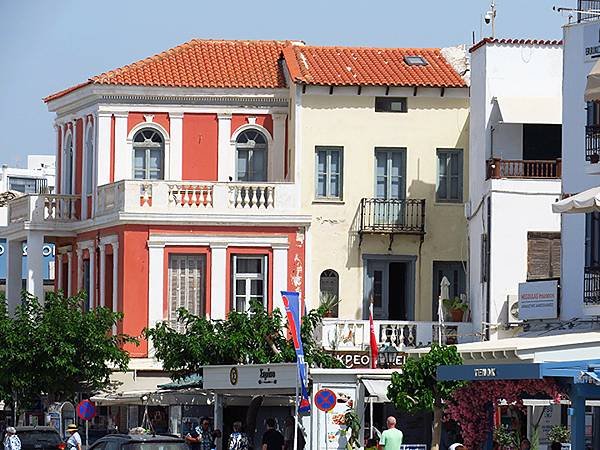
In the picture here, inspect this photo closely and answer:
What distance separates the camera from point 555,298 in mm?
43531

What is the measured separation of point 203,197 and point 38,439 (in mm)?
10098

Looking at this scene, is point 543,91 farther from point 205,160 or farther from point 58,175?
point 58,175

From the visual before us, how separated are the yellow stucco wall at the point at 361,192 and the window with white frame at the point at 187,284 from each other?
10.2ft

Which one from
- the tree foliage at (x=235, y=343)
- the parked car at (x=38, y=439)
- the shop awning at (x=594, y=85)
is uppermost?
the shop awning at (x=594, y=85)

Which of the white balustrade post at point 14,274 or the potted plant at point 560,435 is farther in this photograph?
the white balustrade post at point 14,274

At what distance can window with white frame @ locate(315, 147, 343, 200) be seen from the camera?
5291 centimetres

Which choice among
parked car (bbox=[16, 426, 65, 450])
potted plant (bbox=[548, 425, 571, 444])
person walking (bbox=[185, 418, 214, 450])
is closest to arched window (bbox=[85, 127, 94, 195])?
parked car (bbox=[16, 426, 65, 450])

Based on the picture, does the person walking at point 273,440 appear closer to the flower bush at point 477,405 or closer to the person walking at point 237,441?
the person walking at point 237,441

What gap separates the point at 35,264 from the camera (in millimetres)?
55281

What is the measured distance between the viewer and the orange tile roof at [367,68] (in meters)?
52.6

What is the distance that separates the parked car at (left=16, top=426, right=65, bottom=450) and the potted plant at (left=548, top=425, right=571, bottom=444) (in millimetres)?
12158

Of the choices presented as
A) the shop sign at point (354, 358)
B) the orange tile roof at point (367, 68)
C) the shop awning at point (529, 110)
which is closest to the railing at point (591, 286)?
the shop awning at point (529, 110)

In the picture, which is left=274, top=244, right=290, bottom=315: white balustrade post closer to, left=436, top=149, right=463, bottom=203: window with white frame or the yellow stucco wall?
the yellow stucco wall

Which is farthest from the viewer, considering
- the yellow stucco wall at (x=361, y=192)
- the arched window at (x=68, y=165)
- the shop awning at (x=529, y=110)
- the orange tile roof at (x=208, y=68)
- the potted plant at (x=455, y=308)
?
the arched window at (x=68, y=165)
